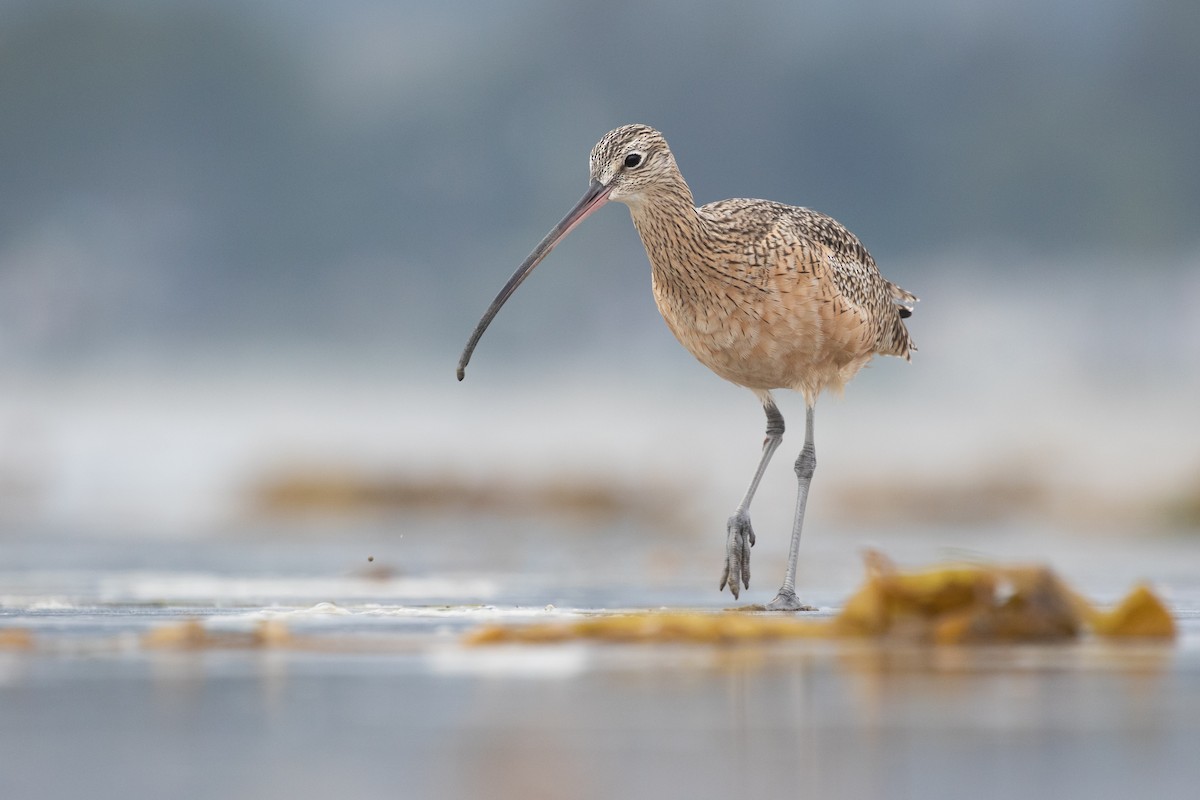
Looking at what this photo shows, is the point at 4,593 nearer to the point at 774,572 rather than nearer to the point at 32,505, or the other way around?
the point at 774,572

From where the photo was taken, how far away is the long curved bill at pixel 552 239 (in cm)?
965

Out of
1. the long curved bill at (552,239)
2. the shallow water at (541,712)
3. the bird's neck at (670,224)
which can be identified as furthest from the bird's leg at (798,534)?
the long curved bill at (552,239)

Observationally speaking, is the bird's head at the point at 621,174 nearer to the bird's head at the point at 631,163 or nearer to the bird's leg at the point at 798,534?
the bird's head at the point at 631,163

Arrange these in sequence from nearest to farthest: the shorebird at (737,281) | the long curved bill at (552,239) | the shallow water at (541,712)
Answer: the shallow water at (541,712), the long curved bill at (552,239), the shorebird at (737,281)

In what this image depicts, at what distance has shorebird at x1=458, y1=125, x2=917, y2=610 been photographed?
1005 centimetres


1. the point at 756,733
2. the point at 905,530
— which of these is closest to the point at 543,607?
the point at 756,733

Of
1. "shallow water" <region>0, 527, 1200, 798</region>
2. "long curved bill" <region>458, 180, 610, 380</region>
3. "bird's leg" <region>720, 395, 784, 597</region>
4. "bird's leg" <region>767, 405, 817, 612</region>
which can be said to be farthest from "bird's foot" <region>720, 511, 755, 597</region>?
"long curved bill" <region>458, 180, 610, 380</region>

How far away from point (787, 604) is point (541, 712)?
Answer: 14.6 feet

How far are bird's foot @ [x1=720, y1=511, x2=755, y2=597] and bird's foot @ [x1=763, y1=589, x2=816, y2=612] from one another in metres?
0.69

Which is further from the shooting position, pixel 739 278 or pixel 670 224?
pixel 670 224

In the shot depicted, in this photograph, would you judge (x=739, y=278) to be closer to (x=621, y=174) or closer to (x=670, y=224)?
(x=670, y=224)

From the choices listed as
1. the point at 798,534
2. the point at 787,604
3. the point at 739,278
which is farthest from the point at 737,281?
the point at 787,604

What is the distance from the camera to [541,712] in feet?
17.6

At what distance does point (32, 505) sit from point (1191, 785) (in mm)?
21596
